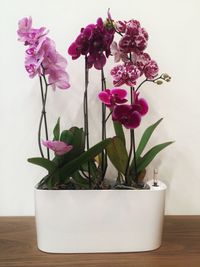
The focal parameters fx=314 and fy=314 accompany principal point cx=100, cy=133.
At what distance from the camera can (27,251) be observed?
61cm

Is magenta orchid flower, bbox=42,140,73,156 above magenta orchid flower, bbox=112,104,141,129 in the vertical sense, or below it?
below

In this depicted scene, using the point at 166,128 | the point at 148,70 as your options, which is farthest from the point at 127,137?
the point at 148,70

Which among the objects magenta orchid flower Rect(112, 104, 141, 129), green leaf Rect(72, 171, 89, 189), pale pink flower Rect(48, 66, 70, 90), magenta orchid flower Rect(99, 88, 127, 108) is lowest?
green leaf Rect(72, 171, 89, 189)

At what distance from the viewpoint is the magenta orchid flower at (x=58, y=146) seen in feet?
1.74

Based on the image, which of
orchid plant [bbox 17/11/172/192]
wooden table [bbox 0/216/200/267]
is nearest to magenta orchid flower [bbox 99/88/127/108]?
orchid plant [bbox 17/11/172/192]

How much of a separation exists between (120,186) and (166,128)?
0.21 metres

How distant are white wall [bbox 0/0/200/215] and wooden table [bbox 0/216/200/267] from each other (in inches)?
4.2

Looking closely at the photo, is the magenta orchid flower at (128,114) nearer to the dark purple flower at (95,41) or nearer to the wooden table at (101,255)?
the dark purple flower at (95,41)

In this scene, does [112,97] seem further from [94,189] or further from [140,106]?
[94,189]

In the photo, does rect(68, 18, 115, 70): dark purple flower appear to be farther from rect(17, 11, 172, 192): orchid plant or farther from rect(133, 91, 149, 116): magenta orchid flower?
rect(133, 91, 149, 116): magenta orchid flower

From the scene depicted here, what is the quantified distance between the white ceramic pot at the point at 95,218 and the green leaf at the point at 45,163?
0.14 ft

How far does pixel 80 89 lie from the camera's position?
72 centimetres

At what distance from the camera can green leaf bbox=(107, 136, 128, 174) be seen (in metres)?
0.61
